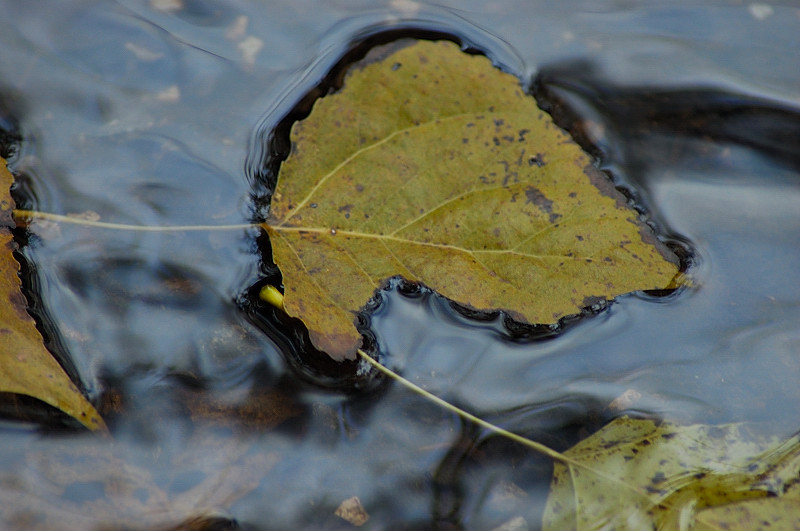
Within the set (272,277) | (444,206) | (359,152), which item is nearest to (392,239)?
(444,206)

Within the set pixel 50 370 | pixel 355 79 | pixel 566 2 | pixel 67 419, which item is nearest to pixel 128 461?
pixel 67 419

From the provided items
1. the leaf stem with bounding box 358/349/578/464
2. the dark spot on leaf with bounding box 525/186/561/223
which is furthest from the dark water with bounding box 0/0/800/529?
the dark spot on leaf with bounding box 525/186/561/223

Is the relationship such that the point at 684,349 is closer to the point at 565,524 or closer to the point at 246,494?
the point at 565,524

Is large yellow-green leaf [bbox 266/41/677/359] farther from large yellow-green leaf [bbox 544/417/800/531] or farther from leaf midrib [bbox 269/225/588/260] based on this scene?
large yellow-green leaf [bbox 544/417/800/531]

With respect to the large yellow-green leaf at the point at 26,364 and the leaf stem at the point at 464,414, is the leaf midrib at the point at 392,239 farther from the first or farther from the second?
the large yellow-green leaf at the point at 26,364

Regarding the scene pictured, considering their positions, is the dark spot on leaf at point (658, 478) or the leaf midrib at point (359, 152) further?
the leaf midrib at point (359, 152)

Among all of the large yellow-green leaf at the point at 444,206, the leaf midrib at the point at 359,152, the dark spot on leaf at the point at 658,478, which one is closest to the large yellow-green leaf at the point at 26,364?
the large yellow-green leaf at the point at 444,206
